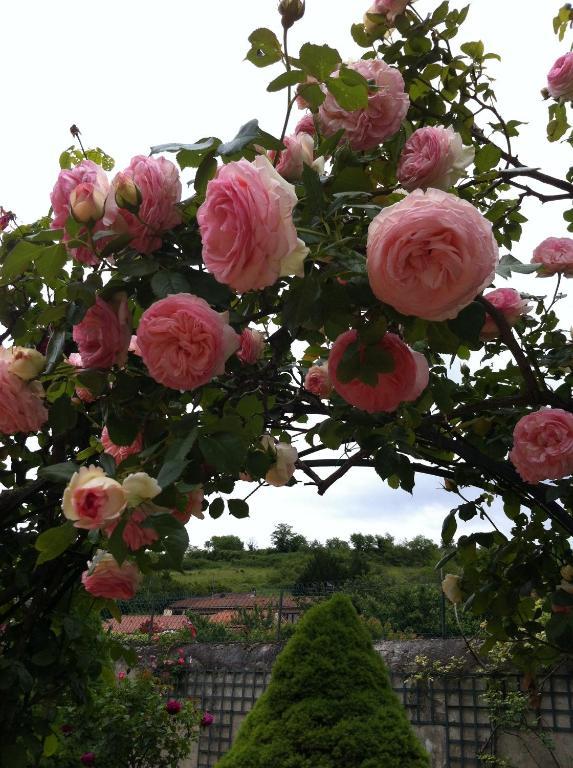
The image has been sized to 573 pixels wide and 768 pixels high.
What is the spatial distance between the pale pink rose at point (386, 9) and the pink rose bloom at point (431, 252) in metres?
1.32

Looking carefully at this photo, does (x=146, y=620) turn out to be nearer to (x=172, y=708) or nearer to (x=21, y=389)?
Result: (x=172, y=708)

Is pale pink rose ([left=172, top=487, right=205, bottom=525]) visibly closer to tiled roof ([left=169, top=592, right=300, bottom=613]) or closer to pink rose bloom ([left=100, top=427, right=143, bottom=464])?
pink rose bloom ([left=100, top=427, right=143, bottom=464])

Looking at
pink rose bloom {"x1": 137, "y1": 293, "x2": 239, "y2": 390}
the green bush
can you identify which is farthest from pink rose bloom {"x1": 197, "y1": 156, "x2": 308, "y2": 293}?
the green bush

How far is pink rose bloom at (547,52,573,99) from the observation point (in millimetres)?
1971

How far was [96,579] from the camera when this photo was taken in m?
1.21

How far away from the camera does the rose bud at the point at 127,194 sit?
82 centimetres

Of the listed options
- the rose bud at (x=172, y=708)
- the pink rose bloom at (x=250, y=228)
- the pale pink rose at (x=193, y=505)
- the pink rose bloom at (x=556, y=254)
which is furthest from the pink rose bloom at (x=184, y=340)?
the rose bud at (x=172, y=708)

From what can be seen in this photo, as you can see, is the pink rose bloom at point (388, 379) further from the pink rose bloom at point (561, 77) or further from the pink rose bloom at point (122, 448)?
the pink rose bloom at point (561, 77)

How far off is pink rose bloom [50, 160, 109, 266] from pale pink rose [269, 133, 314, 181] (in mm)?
230

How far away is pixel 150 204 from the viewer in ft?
2.80

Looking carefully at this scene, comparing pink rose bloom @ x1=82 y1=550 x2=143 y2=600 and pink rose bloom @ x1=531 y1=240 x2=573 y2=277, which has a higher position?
pink rose bloom @ x1=531 y1=240 x2=573 y2=277

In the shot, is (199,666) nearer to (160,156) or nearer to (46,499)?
(46,499)

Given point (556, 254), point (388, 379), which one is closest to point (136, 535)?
point (388, 379)

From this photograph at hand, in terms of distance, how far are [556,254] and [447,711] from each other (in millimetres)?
3992
